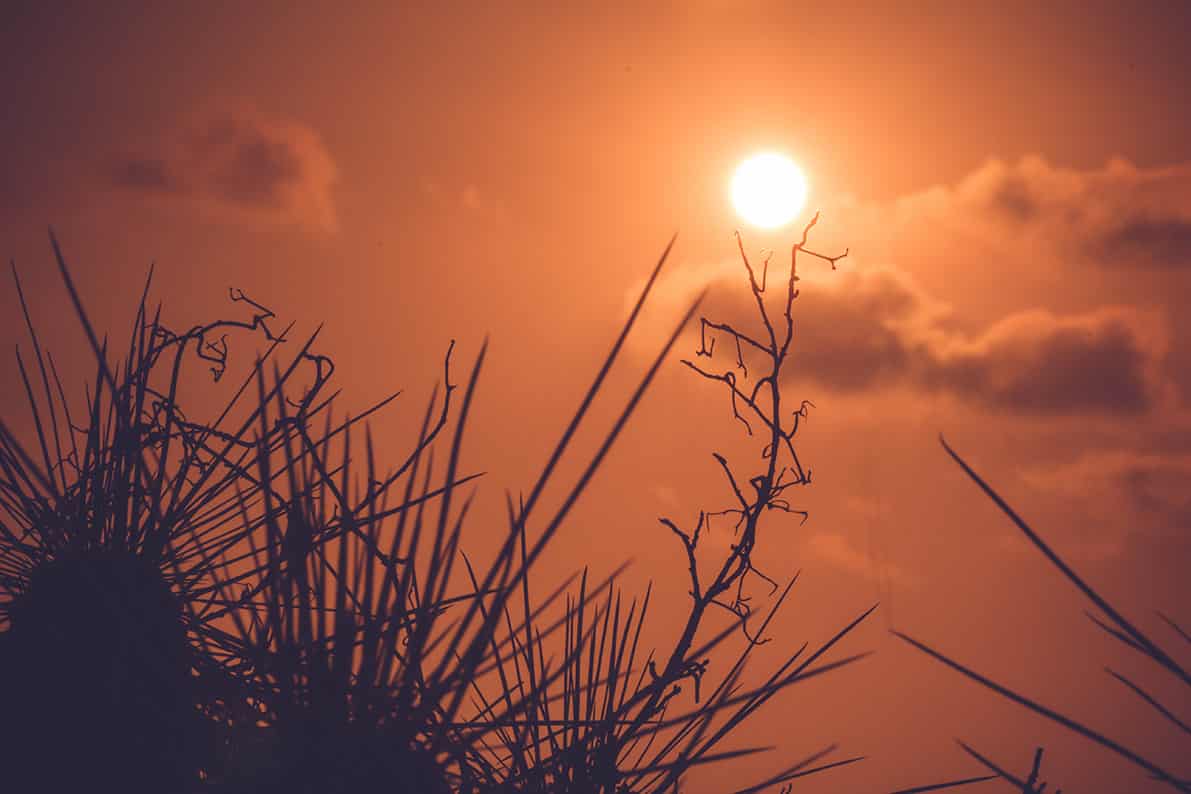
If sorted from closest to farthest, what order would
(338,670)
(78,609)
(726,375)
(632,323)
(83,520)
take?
(632,323) < (338,670) < (78,609) < (83,520) < (726,375)

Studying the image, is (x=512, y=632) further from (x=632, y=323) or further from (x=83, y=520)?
(x=632, y=323)

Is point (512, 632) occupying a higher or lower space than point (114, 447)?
lower

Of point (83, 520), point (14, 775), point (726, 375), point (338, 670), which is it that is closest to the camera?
point (338, 670)

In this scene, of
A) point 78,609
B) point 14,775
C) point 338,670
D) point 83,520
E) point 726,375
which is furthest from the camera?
point 726,375

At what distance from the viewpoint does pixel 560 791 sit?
1.38 m

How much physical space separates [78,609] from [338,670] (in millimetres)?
533

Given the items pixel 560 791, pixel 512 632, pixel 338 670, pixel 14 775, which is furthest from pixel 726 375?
pixel 14 775

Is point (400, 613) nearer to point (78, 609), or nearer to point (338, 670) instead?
→ point (338, 670)

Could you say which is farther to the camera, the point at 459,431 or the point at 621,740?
the point at 621,740

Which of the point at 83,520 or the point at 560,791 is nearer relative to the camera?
the point at 560,791

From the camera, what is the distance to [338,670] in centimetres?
106

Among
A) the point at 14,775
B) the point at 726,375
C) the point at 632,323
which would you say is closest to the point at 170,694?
the point at 14,775

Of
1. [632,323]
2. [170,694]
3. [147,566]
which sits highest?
[147,566]

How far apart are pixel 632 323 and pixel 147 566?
3.79ft
